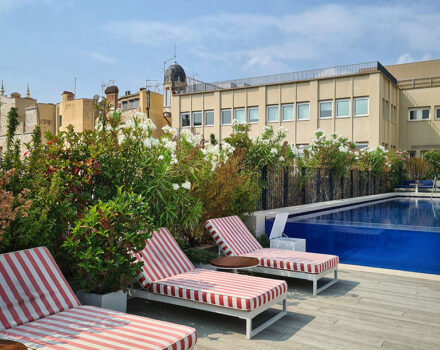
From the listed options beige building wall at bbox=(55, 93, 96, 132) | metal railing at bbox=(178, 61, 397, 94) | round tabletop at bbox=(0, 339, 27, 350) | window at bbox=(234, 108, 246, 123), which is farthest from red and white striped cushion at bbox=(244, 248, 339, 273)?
beige building wall at bbox=(55, 93, 96, 132)

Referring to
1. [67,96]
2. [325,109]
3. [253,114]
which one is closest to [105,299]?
[325,109]

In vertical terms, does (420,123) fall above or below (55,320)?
above

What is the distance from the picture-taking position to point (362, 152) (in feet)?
78.8

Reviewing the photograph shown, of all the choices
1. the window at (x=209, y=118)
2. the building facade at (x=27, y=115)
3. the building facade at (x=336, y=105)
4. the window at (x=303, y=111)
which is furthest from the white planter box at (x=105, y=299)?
the building facade at (x=27, y=115)

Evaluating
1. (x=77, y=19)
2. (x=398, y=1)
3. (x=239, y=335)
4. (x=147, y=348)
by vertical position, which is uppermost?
(x=398, y=1)

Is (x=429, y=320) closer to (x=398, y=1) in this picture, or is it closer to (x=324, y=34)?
(x=398, y=1)

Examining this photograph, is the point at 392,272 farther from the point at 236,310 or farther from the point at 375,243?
the point at 236,310

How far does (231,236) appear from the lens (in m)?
7.16

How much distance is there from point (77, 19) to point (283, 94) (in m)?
22.1

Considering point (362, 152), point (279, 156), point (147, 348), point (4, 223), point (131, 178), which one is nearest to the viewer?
point (147, 348)

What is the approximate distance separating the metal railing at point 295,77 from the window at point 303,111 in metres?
1.90

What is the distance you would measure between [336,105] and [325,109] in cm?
87

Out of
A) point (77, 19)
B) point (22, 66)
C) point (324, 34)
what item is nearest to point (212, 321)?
point (77, 19)

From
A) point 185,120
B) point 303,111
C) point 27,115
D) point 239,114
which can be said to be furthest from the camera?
point 27,115
